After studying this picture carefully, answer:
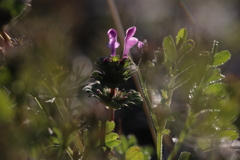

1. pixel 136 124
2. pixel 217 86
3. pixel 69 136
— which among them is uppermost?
pixel 69 136

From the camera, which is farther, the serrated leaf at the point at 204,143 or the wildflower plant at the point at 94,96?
the serrated leaf at the point at 204,143

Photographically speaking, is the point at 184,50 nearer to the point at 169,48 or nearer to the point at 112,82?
the point at 169,48

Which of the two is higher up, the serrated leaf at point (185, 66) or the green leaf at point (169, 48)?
the green leaf at point (169, 48)

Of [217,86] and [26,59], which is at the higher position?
[26,59]

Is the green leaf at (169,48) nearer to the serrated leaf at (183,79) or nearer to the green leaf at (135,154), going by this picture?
the serrated leaf at (183,79)

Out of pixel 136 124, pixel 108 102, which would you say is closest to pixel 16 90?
pixel 108 102

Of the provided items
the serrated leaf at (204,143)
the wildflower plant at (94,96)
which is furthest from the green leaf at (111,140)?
the serrated leaf at (204,143)

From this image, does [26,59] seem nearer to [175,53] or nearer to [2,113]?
[2,113]
